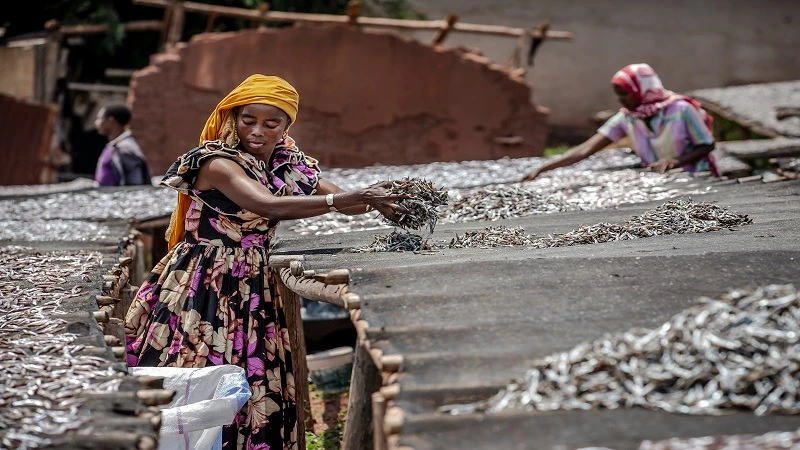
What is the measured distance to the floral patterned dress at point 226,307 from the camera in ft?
15.7

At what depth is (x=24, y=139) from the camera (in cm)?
1423

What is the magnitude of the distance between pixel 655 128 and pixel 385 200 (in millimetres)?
3958

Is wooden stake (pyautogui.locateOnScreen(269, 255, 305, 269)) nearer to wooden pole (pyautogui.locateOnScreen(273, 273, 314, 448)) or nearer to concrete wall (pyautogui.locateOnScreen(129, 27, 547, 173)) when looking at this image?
wooden pole (pyautogui.locateOnScreen(273, 273, 314, 448))

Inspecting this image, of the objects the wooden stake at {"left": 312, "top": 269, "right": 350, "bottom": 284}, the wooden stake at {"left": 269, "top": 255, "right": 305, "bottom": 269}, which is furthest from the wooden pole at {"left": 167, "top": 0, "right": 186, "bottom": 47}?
the wooden stake at {"left": 312, "top": 269, "right": 350, "bottom": 284}

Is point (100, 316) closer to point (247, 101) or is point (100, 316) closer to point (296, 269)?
point (296, 269)

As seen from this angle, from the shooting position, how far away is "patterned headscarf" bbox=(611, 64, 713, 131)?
7.84m

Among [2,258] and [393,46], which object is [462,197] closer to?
[2,258]

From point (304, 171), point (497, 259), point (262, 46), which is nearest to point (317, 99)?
point (262, 46)

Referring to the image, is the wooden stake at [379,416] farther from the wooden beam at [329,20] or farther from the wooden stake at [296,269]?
the wooden beam at [329,20]

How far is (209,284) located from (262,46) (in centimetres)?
816

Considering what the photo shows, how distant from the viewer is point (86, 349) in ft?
12.4

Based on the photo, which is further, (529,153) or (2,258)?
(529,153)

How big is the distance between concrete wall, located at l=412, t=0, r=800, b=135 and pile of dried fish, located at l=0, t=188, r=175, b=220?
338 inches

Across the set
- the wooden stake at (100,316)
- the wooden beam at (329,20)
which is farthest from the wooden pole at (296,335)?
the wooden beam at (329,20)
